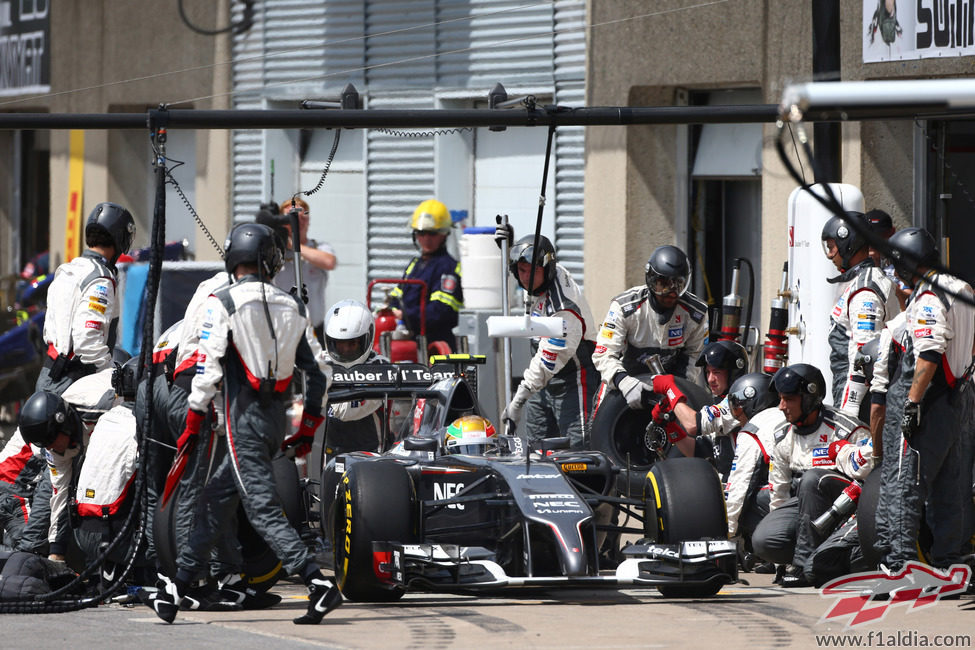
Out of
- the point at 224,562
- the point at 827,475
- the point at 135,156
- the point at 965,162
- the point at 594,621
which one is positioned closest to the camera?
the point at 594,621

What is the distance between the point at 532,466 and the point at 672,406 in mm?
1819

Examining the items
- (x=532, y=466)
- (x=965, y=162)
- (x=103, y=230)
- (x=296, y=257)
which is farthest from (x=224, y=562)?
(x=965, y=162)

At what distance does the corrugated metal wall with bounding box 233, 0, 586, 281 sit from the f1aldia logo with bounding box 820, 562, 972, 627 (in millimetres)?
7561

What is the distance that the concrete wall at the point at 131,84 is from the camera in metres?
19.7

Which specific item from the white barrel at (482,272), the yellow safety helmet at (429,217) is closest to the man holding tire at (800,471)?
the white barrel at (482,272)

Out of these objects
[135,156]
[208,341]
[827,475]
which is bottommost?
[827,475]

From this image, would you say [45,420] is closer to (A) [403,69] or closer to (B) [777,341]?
(B) [777,341]

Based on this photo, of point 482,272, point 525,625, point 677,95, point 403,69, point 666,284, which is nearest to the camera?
point 525,625

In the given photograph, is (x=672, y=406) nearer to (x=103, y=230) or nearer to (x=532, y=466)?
(x=532, y=466)

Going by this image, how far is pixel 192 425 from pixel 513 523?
1.61m

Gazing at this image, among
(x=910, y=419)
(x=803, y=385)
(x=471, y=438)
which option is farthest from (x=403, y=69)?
(x=910, y=419)

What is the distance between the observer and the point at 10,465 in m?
9.50

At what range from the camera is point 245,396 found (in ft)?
26.6

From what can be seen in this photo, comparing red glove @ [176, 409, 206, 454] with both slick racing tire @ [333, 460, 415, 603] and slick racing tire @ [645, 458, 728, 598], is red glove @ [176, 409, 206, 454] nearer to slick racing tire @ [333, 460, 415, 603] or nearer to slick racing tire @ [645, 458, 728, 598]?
slick racing tire @ [333, 460, 415, 603]
